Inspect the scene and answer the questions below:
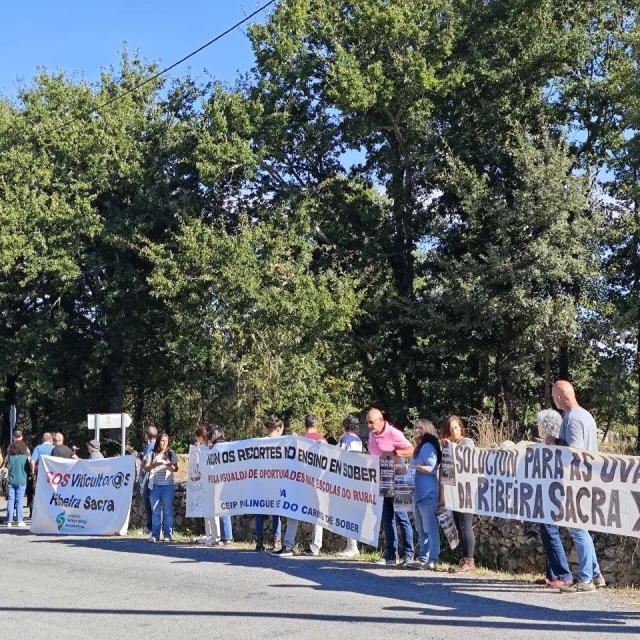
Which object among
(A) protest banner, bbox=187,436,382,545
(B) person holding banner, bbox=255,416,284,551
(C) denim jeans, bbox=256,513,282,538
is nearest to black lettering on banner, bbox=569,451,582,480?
(A) protest banner, bbox=187,436,382,545

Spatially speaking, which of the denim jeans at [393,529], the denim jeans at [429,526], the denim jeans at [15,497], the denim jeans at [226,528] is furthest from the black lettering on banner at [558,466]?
the denim jeans at [15,497]

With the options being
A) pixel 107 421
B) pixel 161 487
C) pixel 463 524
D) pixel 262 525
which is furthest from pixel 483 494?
pixel 107 421

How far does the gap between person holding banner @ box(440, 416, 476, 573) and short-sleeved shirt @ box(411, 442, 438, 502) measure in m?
0.23

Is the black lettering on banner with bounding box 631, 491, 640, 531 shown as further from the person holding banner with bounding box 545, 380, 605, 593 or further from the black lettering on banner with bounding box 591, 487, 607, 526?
the person holding banner with bounding box 545, 380, 605, 593

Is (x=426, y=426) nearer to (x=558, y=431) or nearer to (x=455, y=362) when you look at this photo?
(x=558, y=431)

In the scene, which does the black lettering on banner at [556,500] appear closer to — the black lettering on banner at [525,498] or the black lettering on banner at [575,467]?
the black lettering on banner at [575,467]

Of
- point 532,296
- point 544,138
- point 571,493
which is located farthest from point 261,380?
point 571,493

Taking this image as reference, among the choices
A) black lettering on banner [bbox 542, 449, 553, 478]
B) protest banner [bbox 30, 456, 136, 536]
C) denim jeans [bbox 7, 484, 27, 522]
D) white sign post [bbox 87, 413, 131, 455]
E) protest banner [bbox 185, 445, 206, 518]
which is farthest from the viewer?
white sign post [bbox 87, 413, 131, 455]

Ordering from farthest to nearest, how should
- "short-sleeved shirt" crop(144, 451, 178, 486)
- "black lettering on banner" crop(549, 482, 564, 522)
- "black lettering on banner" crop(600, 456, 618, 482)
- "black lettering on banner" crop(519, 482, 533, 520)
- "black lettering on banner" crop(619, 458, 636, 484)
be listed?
"short-sleeved shirt" crop(144, 451, 178, 486)
"black lettering on banner" crop(519, 482, 533, 520)
"black lettering on banner" crop(549, 482, 564, 522)
"black lettering on banner" crop(600, 456, 618, 482)
"black lettering on banner" crop(619, 458, 636, 484)

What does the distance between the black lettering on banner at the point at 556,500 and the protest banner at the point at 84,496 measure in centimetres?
790

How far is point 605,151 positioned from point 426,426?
2202 centimetres

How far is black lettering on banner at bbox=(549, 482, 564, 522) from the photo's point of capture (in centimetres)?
950

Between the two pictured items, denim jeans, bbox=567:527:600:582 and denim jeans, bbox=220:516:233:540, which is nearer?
denim jeans, bbox=567:527:600:582

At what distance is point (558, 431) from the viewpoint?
977cm
